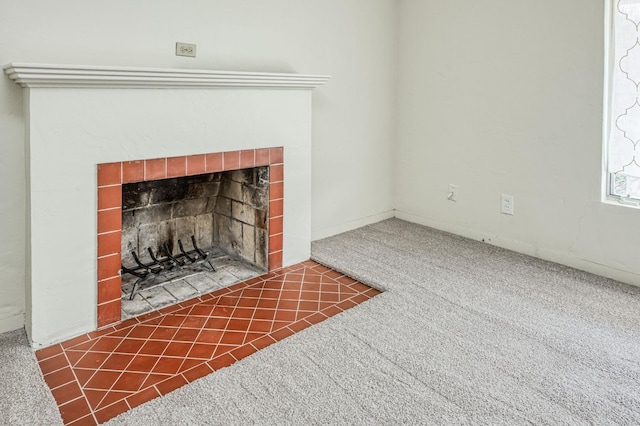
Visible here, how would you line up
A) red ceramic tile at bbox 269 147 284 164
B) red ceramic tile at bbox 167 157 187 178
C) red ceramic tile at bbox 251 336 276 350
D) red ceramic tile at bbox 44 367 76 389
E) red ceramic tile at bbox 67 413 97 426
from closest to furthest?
red ceramic tile at bbox 67 413 97 426
red ceramic tile at bbox 44 367 76 389
red ceramic tile at bbox 251 336 276 350
red ceramic tile at bbox 167 157 187 178
red ceramic tile at bbox 269 147 284 164

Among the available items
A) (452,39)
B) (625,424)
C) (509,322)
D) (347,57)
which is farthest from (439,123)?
(625,424)

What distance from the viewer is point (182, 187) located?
271 centimetres

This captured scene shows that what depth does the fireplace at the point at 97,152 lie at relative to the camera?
185cm

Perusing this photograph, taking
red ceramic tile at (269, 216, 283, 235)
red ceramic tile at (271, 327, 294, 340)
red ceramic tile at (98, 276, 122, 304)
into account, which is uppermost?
red ceramic tile at (269, 216, 283, 235)

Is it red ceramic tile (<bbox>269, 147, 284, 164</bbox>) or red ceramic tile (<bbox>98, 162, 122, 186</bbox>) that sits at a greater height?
red ceramic tile (<bbox>269, 147, 284, 164</bbox>)

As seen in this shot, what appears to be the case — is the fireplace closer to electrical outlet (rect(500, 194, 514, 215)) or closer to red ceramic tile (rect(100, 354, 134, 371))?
red ceramic tile (rect(100, 354, 134, 371))

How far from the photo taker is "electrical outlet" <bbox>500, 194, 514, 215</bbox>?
10.2 feet

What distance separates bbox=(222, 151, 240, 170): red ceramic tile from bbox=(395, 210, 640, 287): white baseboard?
1.72m

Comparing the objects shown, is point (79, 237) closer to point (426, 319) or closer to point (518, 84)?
point (426, 319)

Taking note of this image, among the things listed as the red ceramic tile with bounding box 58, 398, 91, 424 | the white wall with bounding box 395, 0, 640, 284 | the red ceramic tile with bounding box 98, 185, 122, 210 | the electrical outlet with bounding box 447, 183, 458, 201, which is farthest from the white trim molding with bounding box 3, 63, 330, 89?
the electrical outlet with bounding box 447, 183, 458, 201

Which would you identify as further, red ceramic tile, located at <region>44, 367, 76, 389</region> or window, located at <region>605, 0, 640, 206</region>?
window, located at <region>605, 0, 640, 206</region>

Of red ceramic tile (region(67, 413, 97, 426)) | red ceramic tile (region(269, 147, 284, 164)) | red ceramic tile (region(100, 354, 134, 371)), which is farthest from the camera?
red ceramic tile (region(269, 147, 284, 164))

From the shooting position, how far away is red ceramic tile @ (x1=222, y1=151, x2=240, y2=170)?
2412 mm

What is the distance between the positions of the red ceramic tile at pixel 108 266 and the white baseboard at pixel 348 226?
1441 millimetres
